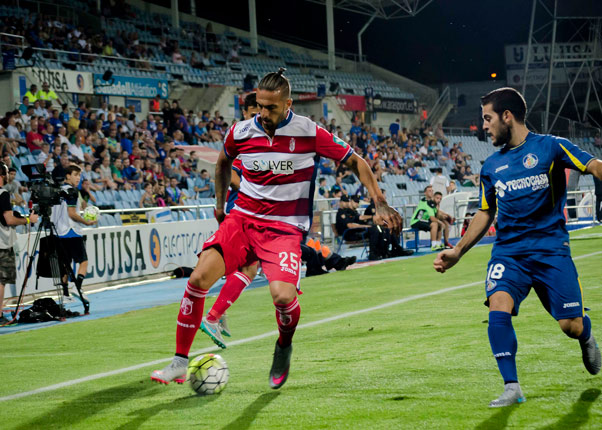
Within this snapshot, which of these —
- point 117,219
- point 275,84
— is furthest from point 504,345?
point 117,219

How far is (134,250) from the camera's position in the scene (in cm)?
1648

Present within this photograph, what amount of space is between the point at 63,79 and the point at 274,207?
21.2 m

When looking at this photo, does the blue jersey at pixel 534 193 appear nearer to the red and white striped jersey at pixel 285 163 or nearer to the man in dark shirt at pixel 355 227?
the red and white striped jersey at pixel 285 163

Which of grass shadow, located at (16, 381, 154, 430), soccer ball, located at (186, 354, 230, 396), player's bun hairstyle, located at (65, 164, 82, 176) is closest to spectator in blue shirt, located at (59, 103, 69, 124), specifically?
player's bun hairstyle, located at (65, 164, 82, 176)

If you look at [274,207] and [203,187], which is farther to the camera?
[203,187]

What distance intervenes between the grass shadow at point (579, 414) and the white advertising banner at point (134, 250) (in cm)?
1055

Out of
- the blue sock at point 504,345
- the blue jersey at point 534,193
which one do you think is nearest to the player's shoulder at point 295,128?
the blue jersey at point 534,193

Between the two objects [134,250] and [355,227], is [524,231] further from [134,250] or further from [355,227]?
[355,227]

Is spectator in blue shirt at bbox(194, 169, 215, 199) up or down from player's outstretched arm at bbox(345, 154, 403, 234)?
up

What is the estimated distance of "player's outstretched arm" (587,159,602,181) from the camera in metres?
4.61

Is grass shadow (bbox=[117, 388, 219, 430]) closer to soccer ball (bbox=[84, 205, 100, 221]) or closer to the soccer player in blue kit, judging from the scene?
the soccer player in blue kit

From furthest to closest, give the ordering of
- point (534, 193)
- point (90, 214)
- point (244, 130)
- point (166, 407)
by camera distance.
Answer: point (90, 214) < point (244, 130) < point (166, 407) < point (534, 193)

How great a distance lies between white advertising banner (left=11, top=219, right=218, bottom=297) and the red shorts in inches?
335

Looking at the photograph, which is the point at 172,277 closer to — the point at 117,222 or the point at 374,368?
the point at 117,222
